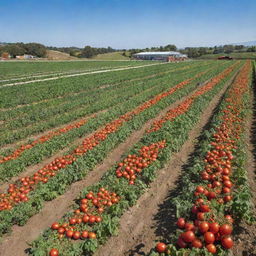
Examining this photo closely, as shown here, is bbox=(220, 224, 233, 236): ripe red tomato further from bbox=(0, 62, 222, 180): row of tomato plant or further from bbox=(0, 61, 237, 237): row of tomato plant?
bbox=(0, 62, 222, 180): row of tomato plant

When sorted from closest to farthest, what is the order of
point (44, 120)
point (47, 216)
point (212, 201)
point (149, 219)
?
point (212, 201)
point (149, 219)
point (47, 216)
point (44, 120)

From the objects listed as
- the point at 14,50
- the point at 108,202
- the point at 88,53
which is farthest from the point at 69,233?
the point at 88,53

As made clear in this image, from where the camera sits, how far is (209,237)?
15.8ft

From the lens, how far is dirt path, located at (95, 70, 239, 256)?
5488 mm

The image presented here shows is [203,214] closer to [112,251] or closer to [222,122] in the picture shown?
[112,251]

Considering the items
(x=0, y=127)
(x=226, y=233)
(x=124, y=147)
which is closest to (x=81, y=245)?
(x=226, y=233)

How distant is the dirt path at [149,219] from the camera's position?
5.49 m

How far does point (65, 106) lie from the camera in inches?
706

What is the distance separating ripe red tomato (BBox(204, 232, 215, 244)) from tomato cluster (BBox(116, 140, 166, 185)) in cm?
309

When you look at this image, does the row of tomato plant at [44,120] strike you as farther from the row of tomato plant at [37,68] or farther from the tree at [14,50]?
the tree at [14,50]

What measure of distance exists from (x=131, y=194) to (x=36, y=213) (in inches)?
112

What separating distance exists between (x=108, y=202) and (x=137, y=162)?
228cm

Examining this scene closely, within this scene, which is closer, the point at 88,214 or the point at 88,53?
the point at 88,214

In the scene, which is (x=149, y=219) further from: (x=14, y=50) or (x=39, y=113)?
(x=14, y=50)
